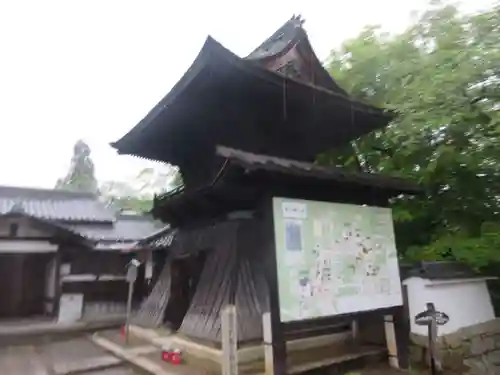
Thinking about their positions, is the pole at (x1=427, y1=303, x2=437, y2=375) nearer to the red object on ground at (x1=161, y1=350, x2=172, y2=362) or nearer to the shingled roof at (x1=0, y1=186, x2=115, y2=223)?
the red object on ground at (x1=161, y1=350, x2=172, y2=362)

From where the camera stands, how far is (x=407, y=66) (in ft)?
29.5

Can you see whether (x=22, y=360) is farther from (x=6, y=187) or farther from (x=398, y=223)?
(x=6, y=187)

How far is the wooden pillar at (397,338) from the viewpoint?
6.29 metres

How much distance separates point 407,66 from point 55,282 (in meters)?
12.8

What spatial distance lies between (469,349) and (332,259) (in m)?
3.49

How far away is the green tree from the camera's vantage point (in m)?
30.2

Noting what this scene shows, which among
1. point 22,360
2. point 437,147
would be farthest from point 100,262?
point 437,147

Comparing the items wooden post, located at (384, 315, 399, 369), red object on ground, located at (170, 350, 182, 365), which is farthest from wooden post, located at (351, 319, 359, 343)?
red object on ground, located at (170, 350, 182, 365)

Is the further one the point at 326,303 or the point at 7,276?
the point at 7,276

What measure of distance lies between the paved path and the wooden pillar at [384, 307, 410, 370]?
4.34 metres

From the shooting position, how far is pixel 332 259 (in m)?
5.71

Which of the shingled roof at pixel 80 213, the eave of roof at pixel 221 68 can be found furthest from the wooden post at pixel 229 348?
the shingled roof at pixel 80 213

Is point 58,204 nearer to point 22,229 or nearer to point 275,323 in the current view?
point 22,229

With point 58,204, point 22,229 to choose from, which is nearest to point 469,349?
point 22,229
